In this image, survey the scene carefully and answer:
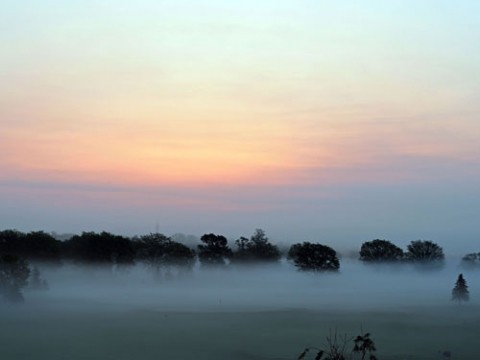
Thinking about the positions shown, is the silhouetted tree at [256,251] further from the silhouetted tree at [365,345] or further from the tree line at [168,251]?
the silhouetted tree at [365,345]

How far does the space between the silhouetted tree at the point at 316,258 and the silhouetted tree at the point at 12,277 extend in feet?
249

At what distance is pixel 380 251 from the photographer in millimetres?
186500

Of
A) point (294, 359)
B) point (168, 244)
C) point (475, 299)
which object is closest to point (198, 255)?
point (168, 244)

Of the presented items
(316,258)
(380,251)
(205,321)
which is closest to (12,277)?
(205,321)

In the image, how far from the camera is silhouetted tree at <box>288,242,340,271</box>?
153 m

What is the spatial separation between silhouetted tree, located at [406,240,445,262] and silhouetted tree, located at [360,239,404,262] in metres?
6.25

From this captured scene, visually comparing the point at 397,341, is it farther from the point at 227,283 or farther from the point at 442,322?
the point at 227,283

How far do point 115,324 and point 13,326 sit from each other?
36.7 feet

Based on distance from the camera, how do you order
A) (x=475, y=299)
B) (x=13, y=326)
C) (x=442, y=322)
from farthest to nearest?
(x=475, y=299), (x=442, y=322), (x=13, y=326)

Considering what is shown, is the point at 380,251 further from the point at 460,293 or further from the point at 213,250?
the point at 460,293

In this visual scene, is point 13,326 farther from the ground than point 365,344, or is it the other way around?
point 365,344

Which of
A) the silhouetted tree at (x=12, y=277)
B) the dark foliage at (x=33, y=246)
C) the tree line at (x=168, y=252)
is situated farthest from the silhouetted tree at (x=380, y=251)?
the silhouetted tree at (x=12, y=277)

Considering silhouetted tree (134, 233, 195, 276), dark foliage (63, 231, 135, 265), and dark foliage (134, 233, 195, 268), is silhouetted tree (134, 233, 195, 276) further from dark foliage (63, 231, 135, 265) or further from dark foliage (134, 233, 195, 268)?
dark foliage (63, 231, 135, 265)

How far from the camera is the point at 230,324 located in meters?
76.3
